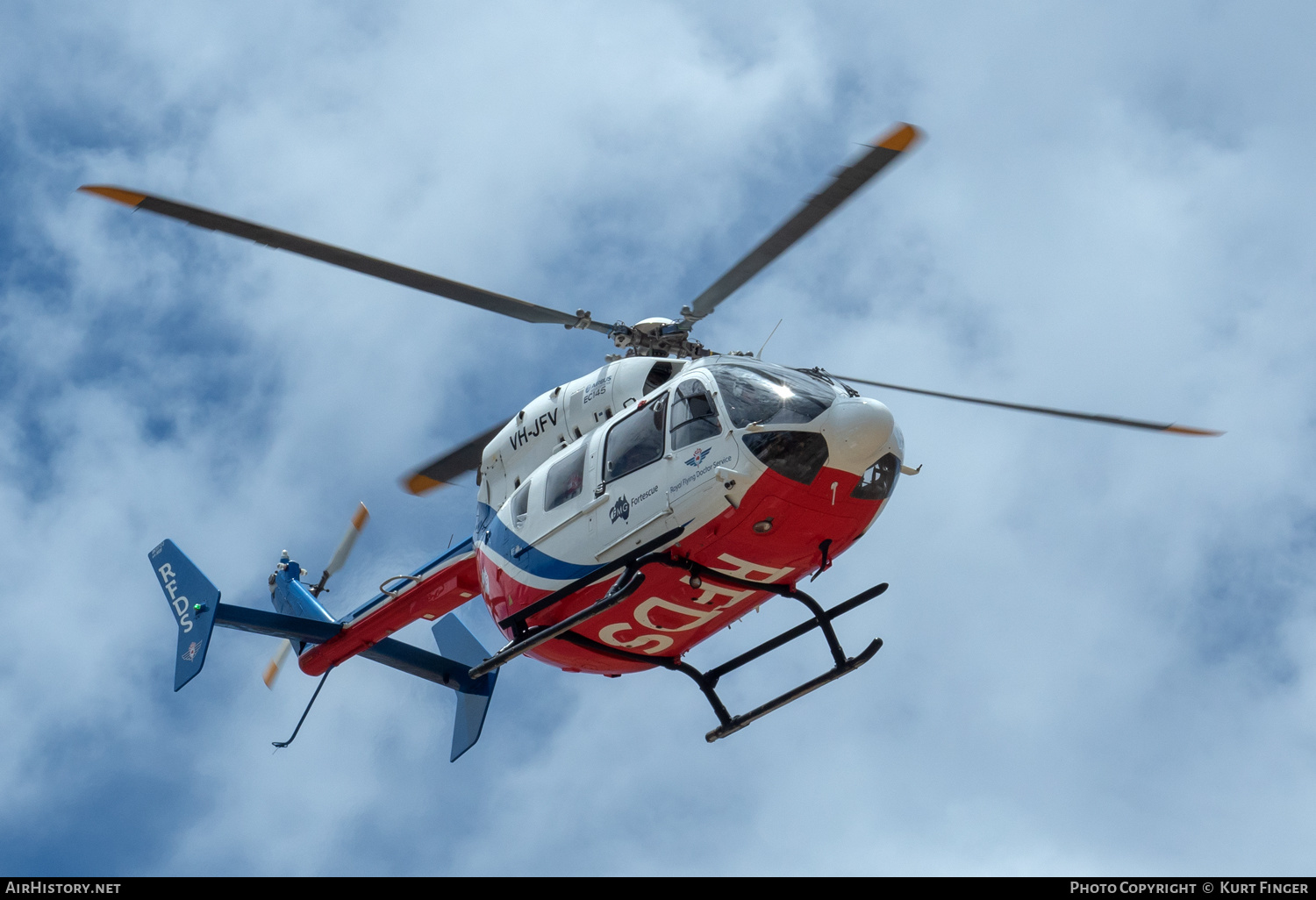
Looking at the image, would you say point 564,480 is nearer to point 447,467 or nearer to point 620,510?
point 620,510

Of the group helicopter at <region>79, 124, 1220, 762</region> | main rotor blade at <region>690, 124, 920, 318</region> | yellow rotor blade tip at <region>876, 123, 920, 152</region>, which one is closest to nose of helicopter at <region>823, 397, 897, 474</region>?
helicopter at <region>79, 124, 1220, 762</region>

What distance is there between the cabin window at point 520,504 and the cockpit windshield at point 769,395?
2.68 m

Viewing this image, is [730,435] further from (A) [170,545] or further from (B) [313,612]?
(A) [170,545]

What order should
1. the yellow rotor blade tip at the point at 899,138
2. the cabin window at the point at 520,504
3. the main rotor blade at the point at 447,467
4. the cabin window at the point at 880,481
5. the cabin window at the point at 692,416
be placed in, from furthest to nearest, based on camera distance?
the main rotor blade at the point at 447,467 < the cabin window at the point at 520,504 < the cabin window at the point at 880,481 < the cabin window at the point at 692,416 < the yellow rotor blade tip at the point at 899,138

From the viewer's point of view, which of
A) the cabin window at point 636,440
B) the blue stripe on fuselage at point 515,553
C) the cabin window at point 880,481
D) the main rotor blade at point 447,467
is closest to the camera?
the cabin window at point 880,481

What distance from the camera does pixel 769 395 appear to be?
1275 centimetres

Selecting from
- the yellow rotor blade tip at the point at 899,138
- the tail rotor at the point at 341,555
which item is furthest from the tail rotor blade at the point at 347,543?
the yellow rotor blade tip at the point at 899,138

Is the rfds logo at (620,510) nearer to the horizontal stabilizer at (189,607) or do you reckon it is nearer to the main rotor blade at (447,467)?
the main rotor blade at (447,467)

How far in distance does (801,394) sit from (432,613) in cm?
663

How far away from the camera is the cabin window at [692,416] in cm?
1272

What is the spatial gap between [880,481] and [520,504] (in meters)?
3.92

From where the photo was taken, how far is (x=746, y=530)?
12.7m
